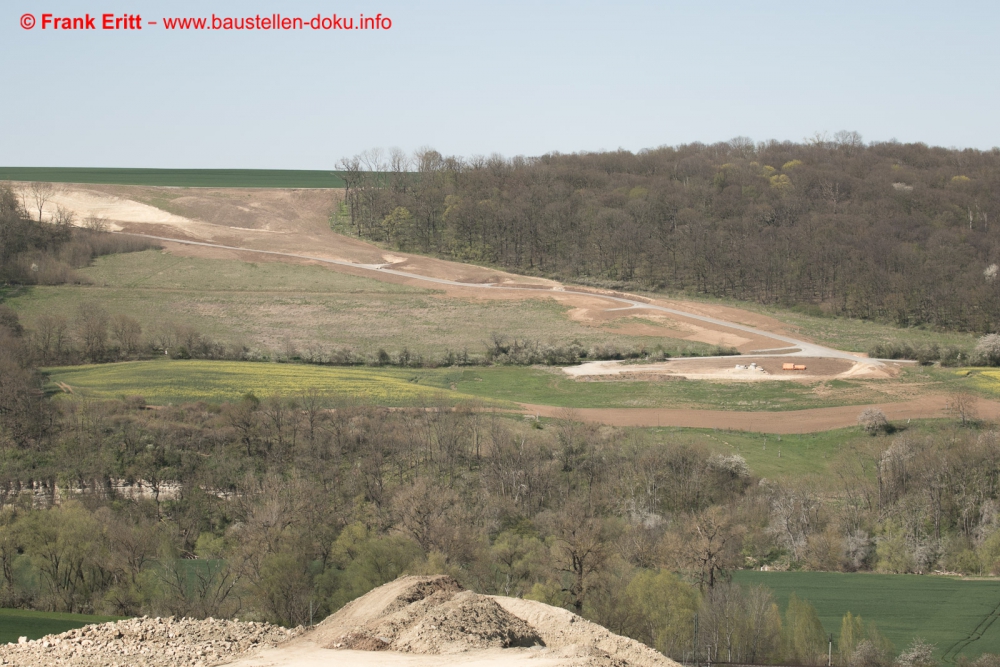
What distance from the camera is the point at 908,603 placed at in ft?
158

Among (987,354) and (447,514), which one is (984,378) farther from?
(447,514)

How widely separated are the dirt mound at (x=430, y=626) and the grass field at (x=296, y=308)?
222 feet

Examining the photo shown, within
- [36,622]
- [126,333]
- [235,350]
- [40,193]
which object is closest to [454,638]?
[36,622]

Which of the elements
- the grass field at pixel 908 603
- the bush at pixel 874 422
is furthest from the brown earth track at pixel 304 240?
the grass field at pixel 908 603

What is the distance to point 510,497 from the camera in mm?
65312

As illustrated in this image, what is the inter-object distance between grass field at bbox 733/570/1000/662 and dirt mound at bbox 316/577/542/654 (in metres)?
20.3

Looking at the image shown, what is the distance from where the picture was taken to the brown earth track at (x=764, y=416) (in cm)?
7744

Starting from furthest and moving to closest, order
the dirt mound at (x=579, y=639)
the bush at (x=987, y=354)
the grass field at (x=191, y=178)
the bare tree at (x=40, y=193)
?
the grass field at (x=191, y=178) → the bare tree at (x=40, y=193) → the bush at (x=987, y=354) → the dirt mound at (x=579, y=639)

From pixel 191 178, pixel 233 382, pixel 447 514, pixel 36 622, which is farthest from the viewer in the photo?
pixel 191 178

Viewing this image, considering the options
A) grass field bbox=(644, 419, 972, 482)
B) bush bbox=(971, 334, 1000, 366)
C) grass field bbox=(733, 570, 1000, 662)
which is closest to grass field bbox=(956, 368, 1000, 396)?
bush bbox=(971, 334, 1000, 366)

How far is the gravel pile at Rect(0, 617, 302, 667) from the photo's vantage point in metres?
30.5

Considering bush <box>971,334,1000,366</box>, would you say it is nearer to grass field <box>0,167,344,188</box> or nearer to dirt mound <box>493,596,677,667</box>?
dirt mound <box>493,596,677,667</box>

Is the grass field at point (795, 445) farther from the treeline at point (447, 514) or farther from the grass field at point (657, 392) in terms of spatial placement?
the grass field at point (657, 392)

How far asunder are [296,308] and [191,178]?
70.2 m
